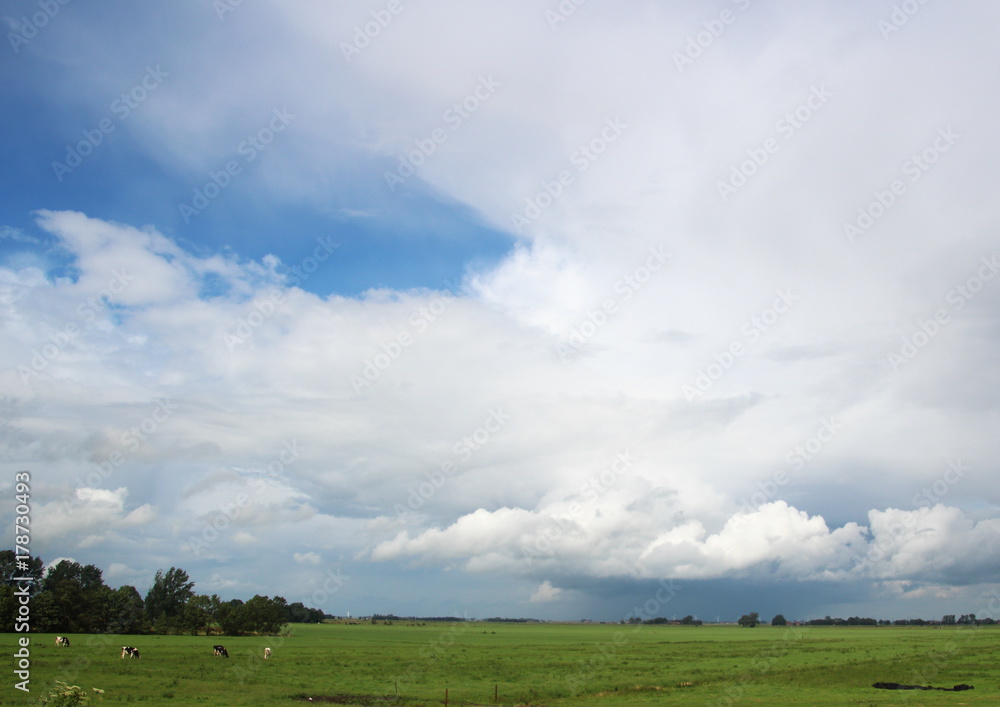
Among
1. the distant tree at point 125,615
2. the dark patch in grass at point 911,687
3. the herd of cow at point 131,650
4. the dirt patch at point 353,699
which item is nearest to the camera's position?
the dirt patch at point 353,699

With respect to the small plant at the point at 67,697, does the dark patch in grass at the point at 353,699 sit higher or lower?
lower

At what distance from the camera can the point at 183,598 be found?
150 metres

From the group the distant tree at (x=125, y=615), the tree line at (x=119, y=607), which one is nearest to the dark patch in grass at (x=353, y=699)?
the tree line at (x=119, y=607)

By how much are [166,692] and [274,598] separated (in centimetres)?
11415

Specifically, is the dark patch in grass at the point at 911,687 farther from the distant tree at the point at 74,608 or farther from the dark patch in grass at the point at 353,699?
the distant tree at the point at 74,608

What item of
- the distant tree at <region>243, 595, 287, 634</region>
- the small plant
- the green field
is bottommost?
the distant tree at <region>243, 595, 287, 634</region>

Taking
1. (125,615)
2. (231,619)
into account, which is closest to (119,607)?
(125,615)

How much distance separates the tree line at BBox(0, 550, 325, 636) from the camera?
4018 inches

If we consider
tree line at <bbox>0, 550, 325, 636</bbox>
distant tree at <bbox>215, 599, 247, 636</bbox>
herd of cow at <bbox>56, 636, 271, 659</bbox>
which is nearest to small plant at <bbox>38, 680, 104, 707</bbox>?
herd of cow at <bbox>56, 636, 271, 659</bbox>

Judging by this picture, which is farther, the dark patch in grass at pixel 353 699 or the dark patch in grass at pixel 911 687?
the dark patch in grass at pixel 911 687

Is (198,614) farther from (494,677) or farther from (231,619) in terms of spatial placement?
(494,677)

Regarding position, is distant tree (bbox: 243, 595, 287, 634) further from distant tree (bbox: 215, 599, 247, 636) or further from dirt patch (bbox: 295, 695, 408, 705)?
dirt patch (bbox: 295, 695, 408, 705)

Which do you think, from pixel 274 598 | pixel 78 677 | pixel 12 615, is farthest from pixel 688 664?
pixel 274 598

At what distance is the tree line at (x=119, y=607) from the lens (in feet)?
335
